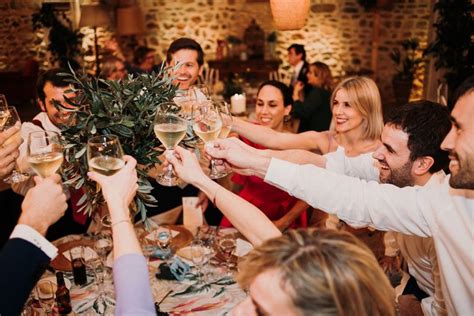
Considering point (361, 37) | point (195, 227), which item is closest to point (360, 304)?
point (195, 227)

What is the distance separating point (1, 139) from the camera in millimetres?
2068

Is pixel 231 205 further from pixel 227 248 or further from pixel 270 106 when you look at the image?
pixel 270 106

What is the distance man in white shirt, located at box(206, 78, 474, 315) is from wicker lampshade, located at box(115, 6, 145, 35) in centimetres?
740

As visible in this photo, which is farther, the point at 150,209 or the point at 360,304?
the point at 150,209

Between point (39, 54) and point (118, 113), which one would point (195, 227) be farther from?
point (39, 54)

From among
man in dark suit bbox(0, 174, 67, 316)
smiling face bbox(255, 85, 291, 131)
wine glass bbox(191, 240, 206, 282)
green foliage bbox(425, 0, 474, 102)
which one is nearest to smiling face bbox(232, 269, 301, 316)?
man in dark suit bbox(0, 174, 67, 316)

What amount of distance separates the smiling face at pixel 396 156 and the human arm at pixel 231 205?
2.45ft

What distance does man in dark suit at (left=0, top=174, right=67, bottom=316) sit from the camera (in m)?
1.19

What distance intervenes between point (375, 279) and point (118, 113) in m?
1.06

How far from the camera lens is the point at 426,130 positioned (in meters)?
2.07

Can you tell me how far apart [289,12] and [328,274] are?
280 centimetres

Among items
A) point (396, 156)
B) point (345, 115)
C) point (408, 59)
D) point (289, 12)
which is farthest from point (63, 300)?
point (408, 59)

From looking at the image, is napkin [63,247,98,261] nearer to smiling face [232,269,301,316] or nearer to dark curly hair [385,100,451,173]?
smiling face [232,269,301,316]

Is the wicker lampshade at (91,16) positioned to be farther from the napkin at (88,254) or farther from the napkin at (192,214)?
the napkin at (88,254)
